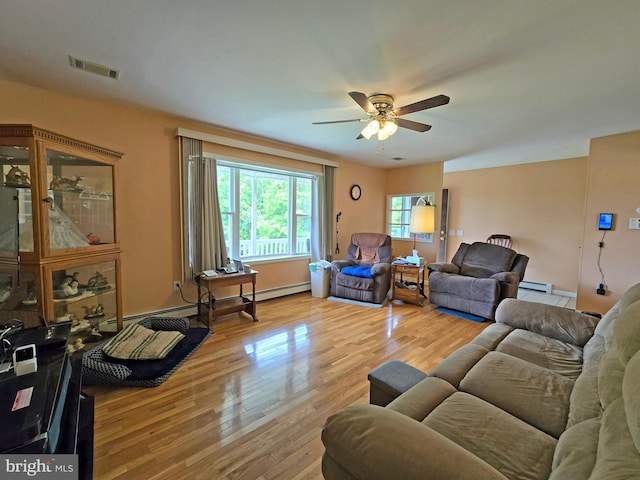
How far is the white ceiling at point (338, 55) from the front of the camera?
149 cm

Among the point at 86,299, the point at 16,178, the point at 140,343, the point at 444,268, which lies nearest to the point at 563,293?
the point at 444,268

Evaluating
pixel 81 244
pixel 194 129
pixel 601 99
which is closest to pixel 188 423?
pixel 81 244

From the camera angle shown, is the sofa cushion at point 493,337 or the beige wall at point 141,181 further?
the beige wall at point 141,181

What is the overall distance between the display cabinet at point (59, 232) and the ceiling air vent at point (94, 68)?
542mm

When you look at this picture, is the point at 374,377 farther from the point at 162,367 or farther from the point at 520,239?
the point at 520,239

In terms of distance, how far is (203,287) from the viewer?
353 cm

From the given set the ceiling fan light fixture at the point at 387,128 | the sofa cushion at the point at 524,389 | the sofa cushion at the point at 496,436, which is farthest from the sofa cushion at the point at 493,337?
the ceiling fan light fixture at the point at 387,128

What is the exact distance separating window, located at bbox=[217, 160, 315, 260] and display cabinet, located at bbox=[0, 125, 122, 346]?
143 centimetres

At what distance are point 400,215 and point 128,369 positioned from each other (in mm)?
5233

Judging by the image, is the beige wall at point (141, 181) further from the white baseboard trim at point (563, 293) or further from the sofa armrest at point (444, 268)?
the white baseboard trim at point (563, 293)

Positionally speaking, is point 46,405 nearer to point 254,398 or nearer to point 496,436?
point 254,398

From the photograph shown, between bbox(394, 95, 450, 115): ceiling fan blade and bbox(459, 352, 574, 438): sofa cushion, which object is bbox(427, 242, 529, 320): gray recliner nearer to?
bbox(459, 352, 574, 438): sofa cushion

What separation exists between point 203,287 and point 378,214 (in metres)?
3.88

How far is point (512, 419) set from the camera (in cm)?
122
